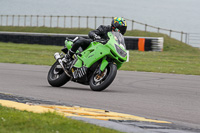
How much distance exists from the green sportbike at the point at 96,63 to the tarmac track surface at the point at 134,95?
→ 234 mm

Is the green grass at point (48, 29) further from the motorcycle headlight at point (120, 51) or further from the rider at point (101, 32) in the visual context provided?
the motorcycle headlight at point (120, 51)

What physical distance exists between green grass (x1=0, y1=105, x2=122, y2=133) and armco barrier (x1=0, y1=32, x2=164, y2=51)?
24540 millimetres

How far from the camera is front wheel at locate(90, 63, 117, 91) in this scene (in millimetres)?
8923

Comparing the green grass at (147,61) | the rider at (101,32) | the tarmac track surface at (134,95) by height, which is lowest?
the green grass at (147,61)

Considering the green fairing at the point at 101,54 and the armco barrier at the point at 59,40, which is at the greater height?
the green fairing at the point at 101,54

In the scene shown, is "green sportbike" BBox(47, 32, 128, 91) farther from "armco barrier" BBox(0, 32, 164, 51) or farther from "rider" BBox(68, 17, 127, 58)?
"armco barrier" BBox(0, 32, 164, 51)

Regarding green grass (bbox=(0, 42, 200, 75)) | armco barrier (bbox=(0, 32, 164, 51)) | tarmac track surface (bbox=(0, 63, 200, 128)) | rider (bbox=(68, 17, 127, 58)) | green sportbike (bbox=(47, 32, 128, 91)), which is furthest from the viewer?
armco barrier (bbox=(0, 32, 164, 51))

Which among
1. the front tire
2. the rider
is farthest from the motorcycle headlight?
the front tire

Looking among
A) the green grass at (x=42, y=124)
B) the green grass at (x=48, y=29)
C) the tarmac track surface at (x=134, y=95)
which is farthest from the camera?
the green grass at (x=48, y=29)

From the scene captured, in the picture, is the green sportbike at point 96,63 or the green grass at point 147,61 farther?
the green grass at point 147,61

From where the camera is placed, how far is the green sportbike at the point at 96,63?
9.11 m

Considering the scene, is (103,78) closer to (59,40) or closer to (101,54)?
(101,54)

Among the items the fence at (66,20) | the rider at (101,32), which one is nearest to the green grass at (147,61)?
the rider at (101,32)

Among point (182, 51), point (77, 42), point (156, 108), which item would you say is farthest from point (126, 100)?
point (182, 51)
